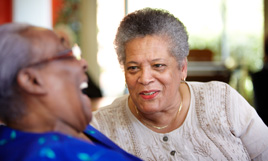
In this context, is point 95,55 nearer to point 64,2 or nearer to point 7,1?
point 64,2

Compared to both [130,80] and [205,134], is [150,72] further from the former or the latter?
[205,134]

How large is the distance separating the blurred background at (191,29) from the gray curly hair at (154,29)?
11.6 ft

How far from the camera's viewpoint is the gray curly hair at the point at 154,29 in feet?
5.96

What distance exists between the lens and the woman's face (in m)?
1.80

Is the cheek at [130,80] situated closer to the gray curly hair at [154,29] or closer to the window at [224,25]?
the gray curly hair at [154,29]

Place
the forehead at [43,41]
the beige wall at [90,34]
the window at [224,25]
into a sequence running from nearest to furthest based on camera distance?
the forehead at [43,41], the beige wall at [90,34], the window at [224,25]

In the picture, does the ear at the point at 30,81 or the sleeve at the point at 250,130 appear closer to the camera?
the ear at the point at 30,81

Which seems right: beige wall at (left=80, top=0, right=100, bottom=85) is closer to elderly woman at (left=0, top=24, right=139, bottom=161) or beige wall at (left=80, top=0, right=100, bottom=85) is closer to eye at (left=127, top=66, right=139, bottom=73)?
eye at (left=127, top=66, right=139, bottom=73)

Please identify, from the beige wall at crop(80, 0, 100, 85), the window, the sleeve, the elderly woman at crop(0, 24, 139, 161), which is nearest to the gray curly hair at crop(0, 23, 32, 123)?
the elderly woman at crop(0, 24, 139, 161)

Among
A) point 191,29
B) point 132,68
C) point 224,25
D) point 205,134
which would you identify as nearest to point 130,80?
point 132,68

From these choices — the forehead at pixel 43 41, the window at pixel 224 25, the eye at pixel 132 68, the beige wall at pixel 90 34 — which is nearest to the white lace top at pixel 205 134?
the eye at pixel 132 68

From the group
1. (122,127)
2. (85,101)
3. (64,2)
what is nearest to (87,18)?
(64,2)

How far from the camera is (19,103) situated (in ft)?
3.40

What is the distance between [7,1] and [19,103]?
528 centimetres
